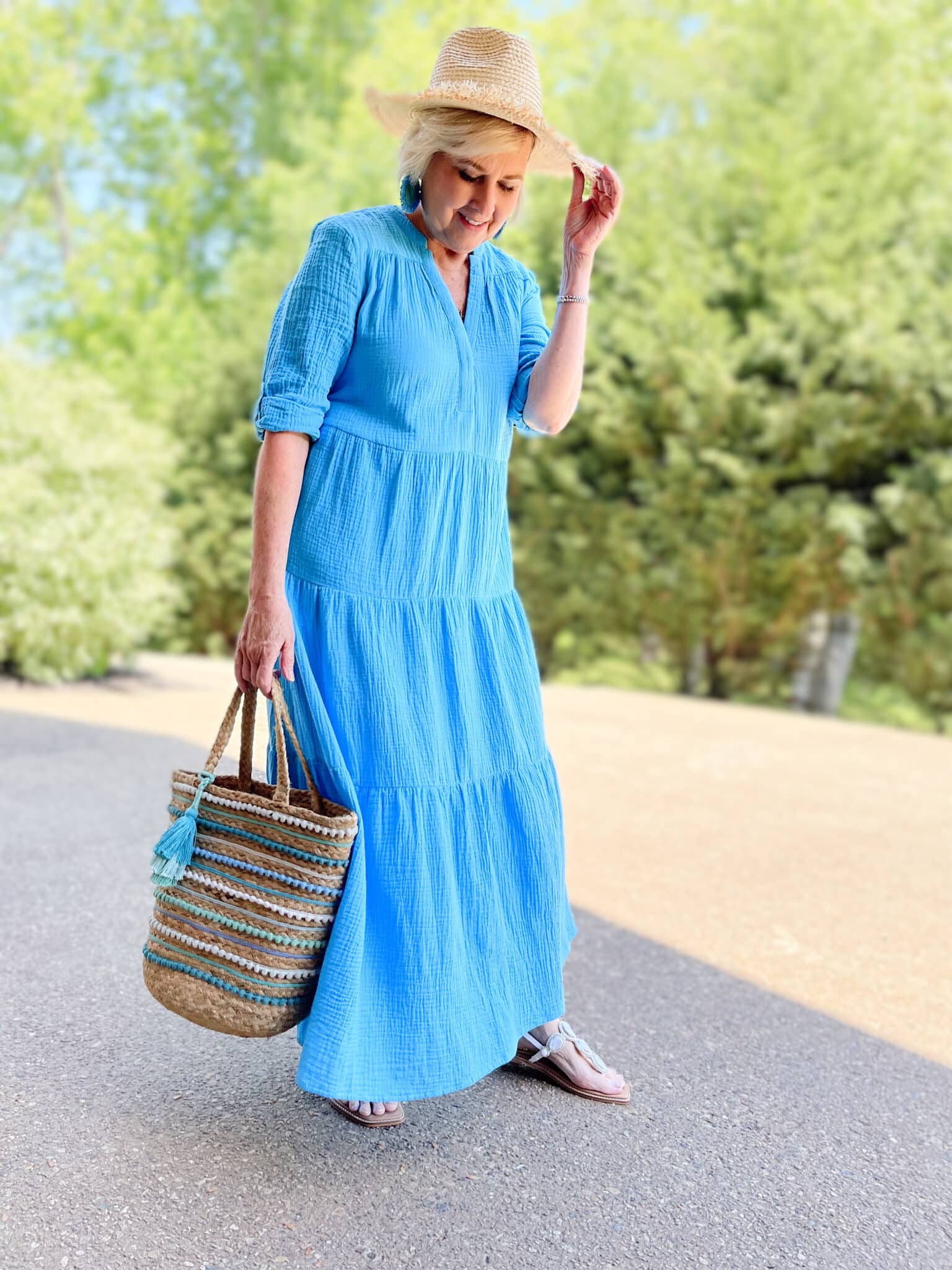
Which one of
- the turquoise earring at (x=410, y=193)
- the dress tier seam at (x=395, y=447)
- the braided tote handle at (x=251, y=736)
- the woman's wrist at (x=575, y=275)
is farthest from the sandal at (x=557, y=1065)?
the turquoise earring at (x=410, y=193)

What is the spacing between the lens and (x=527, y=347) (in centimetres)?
239

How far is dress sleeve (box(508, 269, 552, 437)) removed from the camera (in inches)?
93.1

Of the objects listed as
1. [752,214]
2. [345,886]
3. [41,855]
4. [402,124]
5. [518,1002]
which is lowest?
[41,855]

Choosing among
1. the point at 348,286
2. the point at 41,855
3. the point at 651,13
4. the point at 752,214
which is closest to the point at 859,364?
the point at 752,214

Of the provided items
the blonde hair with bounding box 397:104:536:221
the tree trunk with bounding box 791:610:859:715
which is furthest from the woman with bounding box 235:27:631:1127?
the tree trunk with bounding box 791:610:859:715

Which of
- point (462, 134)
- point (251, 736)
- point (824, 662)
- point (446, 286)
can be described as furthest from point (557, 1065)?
point (824, 662)

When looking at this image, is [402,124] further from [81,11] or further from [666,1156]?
[81,11]

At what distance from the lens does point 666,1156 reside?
2205 millimetres

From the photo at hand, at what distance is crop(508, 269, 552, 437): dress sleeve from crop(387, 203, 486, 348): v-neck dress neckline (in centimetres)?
14

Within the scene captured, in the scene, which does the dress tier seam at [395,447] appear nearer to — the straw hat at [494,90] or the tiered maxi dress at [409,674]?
the tiered maxi dress at [409,674]

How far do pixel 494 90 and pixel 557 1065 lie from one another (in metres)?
1.84

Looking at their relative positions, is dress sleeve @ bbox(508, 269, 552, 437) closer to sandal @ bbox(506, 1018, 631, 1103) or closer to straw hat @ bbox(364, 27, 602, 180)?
straw hat @ bbox(364, 27, 602, 180)

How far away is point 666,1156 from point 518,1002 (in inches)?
14.9

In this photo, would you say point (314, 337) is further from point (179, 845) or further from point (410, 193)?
point (179, 845)
